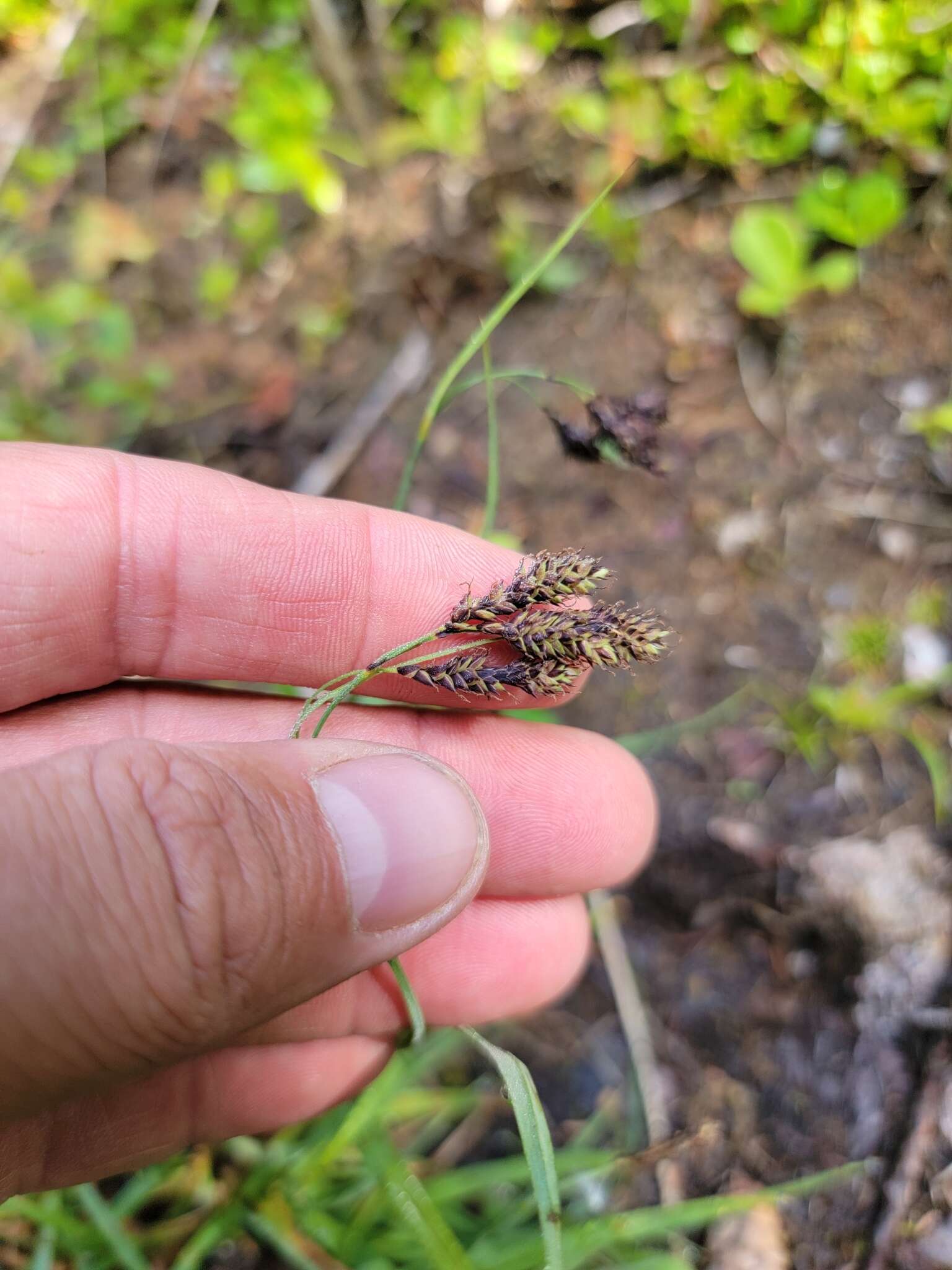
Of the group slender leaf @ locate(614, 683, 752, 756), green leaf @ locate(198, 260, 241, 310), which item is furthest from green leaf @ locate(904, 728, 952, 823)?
green leaf @ locate(198, 260, 241, 310)

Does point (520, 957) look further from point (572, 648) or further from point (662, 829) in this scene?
point (572, 648)

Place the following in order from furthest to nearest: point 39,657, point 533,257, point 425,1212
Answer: point 533,257 → point 39,657 → point 425,1212

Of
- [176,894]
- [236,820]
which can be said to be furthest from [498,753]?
[176,894]

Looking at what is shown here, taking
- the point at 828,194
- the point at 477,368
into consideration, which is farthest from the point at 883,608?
the point at 477,368

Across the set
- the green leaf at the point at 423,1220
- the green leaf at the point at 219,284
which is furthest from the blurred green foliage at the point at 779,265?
the green leaf at the point at 423,1220

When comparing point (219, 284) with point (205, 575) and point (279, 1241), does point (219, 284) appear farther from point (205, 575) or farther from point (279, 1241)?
point (279, 1241)

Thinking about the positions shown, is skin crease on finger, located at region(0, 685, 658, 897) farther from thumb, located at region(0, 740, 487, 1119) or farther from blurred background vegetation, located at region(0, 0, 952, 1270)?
thumb, located at region(0, 740, 487, 1119)

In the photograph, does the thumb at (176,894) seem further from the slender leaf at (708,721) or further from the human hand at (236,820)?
the slender leaf at (708,721)
